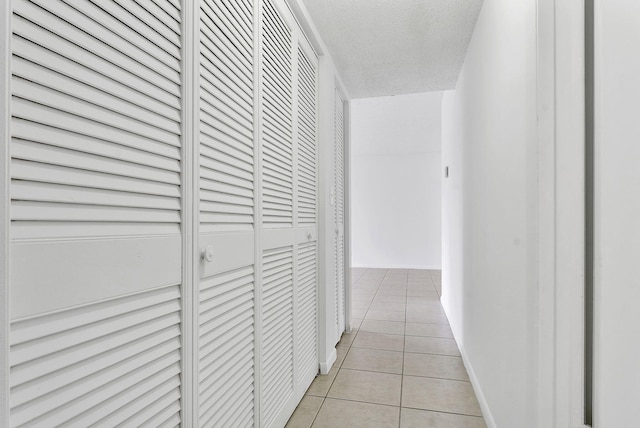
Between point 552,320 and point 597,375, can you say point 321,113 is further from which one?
point 597,375

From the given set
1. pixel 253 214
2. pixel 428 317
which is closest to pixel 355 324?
pixel 428 317

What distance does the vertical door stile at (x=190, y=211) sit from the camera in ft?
3.27

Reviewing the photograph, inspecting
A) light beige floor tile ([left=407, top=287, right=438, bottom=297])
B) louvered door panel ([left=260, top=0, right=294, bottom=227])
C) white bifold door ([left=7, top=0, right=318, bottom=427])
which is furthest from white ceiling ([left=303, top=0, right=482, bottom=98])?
light beige floor tile ([left=407, top=287, right=438, bottom=297])

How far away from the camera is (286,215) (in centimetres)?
187

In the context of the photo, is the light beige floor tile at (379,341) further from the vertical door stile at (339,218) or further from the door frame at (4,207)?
the door frame at (4,207)

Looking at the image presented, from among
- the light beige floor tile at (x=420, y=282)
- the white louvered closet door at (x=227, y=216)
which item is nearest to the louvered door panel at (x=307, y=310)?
the white louvered closet door at (x=227, y=216)

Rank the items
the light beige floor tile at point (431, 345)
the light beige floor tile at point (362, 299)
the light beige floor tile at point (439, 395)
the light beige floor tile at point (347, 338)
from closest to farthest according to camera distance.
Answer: the light beige floor tile at point (439, 395) → the light beige floor tile at point (431, 345) → the light beige floor tile at point (347, 338) → the light beige floor tile at point (362, 299)

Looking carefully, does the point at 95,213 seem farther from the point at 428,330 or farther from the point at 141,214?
the point at 428,330

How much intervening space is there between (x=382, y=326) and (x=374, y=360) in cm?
88

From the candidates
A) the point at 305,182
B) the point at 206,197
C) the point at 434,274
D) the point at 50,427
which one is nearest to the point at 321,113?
the point at 305,182

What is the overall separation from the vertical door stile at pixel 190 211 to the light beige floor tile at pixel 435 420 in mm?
1317

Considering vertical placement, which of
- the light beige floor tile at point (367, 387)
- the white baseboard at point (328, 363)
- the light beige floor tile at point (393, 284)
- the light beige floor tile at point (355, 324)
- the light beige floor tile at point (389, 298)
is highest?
the white baseboard at point (328, 363)

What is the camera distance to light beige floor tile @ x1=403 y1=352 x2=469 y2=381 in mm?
2455

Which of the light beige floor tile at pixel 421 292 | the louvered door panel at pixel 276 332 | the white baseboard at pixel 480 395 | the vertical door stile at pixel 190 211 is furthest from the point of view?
the light beige floor tile at pixel 421 292
